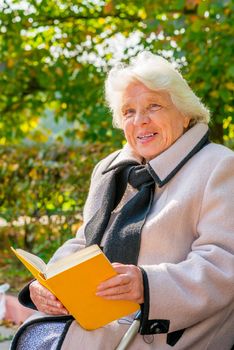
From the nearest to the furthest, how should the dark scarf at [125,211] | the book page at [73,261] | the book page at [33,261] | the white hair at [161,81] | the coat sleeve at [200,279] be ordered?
the book page at [73,261], the coat sleeve at [200,279], the book page at [33,261], the dark scarf at [125,211], the white hair at [161,81]

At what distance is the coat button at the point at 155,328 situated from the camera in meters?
2.99

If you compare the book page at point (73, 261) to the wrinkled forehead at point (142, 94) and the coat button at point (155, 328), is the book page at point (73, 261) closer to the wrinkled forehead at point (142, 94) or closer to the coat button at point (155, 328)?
the coat button at point (155, 328)

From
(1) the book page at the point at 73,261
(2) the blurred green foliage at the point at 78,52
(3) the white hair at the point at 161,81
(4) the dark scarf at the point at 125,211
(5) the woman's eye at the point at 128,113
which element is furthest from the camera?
(2) the blurred green foliage at the point at 78,52

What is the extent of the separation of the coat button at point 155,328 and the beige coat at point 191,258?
0.11 feet

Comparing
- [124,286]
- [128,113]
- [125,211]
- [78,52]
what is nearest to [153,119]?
[128,113]

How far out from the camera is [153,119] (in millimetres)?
3445

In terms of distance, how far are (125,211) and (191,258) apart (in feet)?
1.43

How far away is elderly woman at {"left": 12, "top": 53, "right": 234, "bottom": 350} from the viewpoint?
300cm

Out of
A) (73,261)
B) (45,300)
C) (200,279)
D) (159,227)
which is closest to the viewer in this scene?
(73,261)

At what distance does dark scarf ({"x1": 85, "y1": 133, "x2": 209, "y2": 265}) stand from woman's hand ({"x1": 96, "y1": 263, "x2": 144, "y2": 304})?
289 mm

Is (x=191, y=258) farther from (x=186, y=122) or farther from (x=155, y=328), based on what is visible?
(x=186, y=122)

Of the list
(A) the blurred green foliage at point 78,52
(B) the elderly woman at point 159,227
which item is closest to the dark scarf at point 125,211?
(B) the elderly woman at point 159,227

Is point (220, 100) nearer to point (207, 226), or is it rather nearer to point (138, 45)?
point (138, 45)

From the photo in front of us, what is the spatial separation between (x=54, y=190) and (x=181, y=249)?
3736mm
